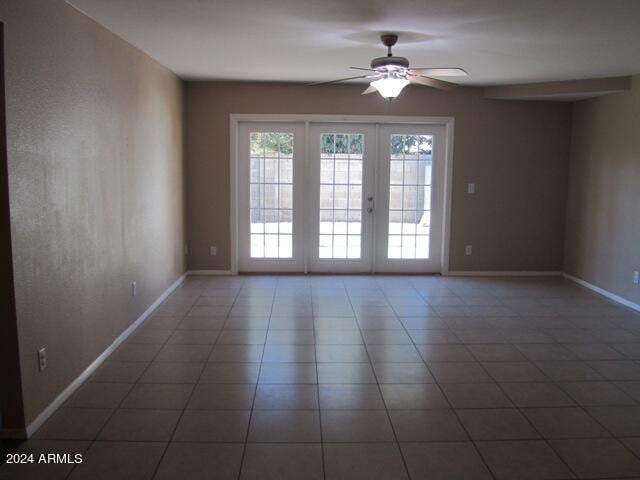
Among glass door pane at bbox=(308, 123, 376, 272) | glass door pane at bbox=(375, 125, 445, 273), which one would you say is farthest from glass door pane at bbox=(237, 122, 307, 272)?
glass door pane at bbox=(375, 125, 445, 273)

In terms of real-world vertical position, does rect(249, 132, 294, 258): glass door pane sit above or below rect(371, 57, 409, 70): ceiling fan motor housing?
below

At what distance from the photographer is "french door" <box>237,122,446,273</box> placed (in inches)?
262

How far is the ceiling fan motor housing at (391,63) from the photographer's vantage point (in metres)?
3.82

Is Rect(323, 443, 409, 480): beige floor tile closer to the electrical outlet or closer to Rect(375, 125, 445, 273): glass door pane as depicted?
the electrical outlet

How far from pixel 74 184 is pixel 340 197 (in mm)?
3948

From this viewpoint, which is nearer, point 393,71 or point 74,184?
point 74,184

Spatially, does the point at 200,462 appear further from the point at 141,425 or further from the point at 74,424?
the point at 74,424

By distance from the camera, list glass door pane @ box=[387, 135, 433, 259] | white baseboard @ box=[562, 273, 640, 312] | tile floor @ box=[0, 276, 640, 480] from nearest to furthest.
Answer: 1. tile floor @ box=[0, 276, 640, 480]
2. white baseboard @ box=[562, 273, 640, 312]
3. glass door pane @ box=[387, 135, 433, 259]

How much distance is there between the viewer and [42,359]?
286 cm

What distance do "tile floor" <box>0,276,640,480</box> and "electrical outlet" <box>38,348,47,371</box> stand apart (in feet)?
1.01

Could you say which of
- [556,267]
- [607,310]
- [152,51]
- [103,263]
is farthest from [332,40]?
[556,267]

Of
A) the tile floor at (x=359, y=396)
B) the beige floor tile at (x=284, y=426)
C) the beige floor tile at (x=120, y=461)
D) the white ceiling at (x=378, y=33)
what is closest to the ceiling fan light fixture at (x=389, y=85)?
the white ceiling at (x=378, y=33)

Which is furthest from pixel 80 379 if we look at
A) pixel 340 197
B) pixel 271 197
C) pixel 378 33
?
pixel 340 197

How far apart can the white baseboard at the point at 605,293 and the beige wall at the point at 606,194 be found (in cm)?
4
